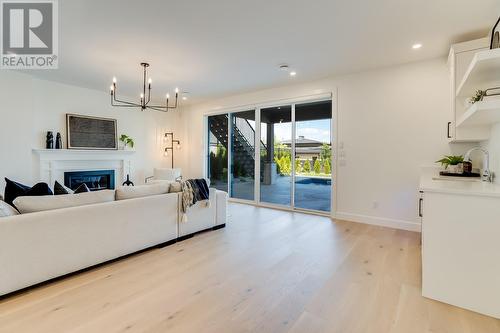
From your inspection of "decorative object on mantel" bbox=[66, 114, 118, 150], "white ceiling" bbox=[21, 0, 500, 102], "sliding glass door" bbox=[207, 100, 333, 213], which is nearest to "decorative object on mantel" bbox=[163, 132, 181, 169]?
"sliding glass door" bbox=[207, 100, 333, 213]

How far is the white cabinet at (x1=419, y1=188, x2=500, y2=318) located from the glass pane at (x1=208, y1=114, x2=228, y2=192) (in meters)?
4.90

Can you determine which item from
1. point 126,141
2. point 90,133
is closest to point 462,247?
point 126,141

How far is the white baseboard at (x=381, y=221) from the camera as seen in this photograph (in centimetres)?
372

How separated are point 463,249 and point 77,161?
6.50 metres

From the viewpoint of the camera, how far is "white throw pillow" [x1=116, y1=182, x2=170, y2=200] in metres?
2.76

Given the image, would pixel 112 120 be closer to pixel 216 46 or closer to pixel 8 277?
pixel 216 46

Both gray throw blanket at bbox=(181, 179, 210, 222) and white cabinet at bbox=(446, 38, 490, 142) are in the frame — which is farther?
gray throw blanket at bbox=(181, 179, 210, 222)

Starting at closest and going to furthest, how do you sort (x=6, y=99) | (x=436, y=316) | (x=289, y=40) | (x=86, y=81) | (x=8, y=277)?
1. (x=436, y=316)
2. (x=8, y=277)
3. (x=289, y=40)
4. (x=6, y=99)
5. (x=86, y=81)

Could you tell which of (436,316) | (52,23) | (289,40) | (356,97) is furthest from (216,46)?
(436,316)

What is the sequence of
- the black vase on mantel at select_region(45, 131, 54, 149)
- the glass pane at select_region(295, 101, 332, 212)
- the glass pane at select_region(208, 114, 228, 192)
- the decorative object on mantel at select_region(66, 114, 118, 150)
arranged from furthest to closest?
1. the glass pane at select_region(208, 114, 228, 192)
2. the decorative object on mantel at select_region(66, 114, 118, 150)
3. the black vase on mantel at select_region(45, 131, 54, 149)
4. the glass pane at select_region(295, 101, 332, 212)

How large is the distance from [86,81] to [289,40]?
167 inches

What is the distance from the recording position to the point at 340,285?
2.17 m

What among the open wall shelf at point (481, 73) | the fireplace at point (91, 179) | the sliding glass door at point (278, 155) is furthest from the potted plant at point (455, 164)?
the fireplace at point (91, 179)

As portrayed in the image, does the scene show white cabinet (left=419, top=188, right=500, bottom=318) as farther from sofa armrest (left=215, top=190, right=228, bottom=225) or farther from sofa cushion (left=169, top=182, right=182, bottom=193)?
sofa cushion (left=169, top=182, right=182, bottom=193)
